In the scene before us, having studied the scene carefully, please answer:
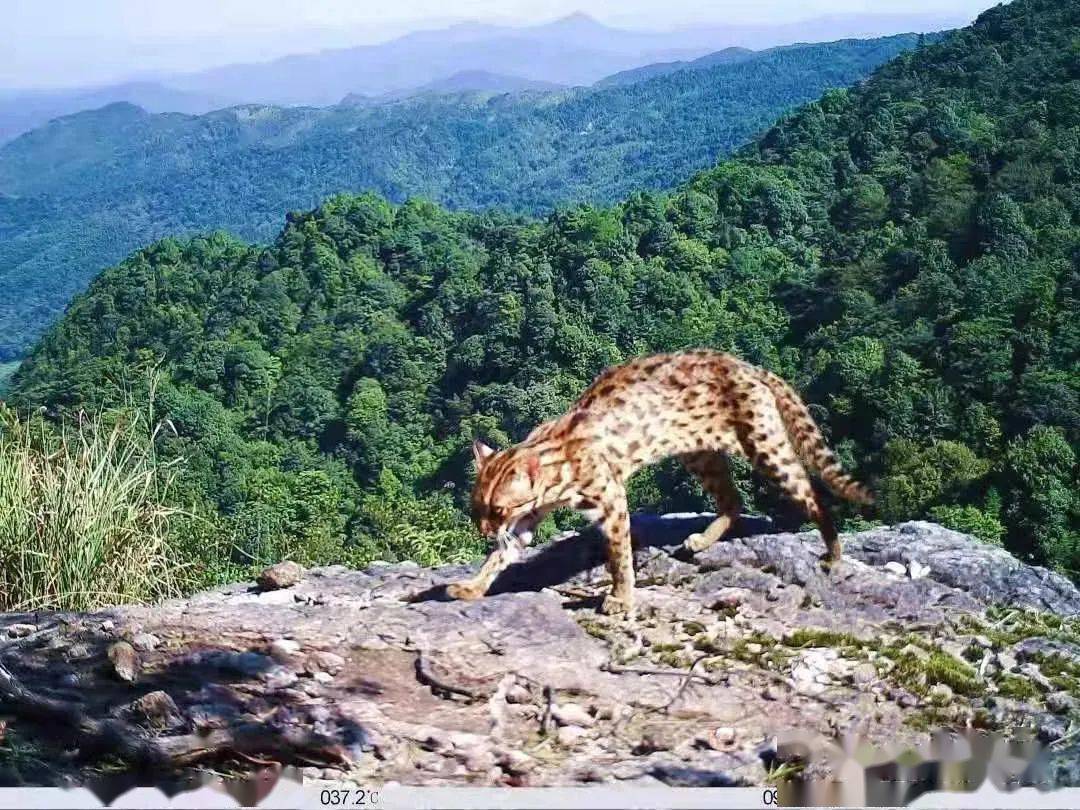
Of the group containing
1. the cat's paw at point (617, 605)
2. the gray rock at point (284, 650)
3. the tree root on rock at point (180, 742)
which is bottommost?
the tree root on rock at point (180, 742)

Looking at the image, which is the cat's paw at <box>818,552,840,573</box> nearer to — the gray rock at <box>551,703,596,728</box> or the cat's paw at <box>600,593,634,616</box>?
the cat's paw at <box>600,593,634,616</box>

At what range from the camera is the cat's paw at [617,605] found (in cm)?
481

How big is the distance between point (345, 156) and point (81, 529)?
8225 cm

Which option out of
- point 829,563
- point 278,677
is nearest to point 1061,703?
point 829,563

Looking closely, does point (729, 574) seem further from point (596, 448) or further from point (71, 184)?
point (71, 184)

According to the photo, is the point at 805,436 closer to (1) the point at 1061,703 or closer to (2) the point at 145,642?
(1) the point at 1061,703

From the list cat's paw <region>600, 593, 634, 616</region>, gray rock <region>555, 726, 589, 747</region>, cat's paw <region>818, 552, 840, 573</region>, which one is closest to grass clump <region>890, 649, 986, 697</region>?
cat's paw <region>818, 552, 840, 573</region>

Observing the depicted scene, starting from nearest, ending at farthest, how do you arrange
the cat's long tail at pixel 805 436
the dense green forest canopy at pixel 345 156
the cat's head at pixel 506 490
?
the cat's head at pixel 506 490
the cat's long tail at pixel 805 436
the dense green forest canopy at pixel 345 156

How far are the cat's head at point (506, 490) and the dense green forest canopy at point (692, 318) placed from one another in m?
2.72

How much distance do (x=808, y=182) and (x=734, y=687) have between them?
1110 inches

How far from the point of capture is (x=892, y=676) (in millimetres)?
4309

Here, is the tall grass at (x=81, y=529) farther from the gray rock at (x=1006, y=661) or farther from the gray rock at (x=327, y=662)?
the gray rock at (x=1006, y=661)

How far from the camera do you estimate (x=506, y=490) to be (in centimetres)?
461

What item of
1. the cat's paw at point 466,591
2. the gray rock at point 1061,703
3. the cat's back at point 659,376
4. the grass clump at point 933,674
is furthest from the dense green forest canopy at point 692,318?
the gray rock at point 1061,703
